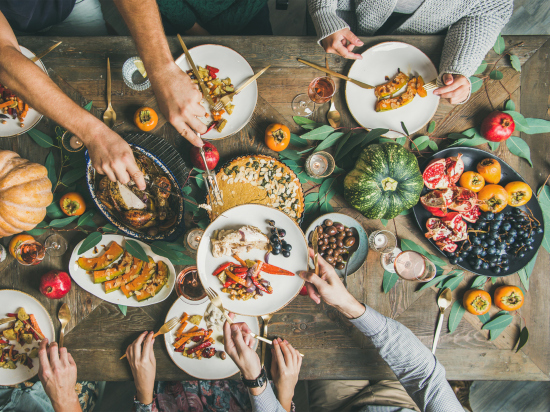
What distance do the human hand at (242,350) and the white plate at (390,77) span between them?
3.99ft

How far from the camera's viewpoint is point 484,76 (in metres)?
1.65

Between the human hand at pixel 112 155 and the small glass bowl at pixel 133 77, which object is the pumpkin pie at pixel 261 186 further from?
the small glass bowl at pixel 133 77

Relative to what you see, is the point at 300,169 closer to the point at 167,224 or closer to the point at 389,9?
the point at 167,224

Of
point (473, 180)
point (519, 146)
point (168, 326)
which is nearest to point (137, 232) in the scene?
point (168, 326)

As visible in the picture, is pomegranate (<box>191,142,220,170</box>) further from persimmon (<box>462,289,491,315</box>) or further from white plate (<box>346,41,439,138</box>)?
persimmon (<box>462,289,491,315</box>)

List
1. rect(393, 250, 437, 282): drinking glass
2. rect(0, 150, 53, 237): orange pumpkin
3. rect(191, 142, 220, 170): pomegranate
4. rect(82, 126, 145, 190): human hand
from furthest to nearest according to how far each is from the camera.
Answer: rect(393, 250, 437, 282): drinking glass, rect(191, 142, 220, 170): pomegranate, rect(0, 150, 53, 237): orange pumpkin, rect(82, 126, 145, 190): human hand

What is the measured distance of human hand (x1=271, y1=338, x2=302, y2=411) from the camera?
1568 mm

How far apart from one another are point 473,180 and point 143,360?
1.89m

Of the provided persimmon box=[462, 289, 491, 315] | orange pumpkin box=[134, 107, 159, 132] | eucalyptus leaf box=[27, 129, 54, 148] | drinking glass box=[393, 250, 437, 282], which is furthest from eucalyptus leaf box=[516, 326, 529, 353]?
eucalyptus leaf box=[27, 129, 54, 148]

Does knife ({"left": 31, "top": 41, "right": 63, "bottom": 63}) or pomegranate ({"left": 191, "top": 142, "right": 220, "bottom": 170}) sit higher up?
knife ({"left": 31, "top": 41, "right": 63, "bottom": 63})

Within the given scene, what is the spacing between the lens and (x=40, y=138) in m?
1.58

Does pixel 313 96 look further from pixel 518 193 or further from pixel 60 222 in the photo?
pixel 60 222

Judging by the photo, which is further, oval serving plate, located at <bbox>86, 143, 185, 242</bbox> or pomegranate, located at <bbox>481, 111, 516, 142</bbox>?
pomegranate, located at <bbox>481, 111, 516, 142</bbox>

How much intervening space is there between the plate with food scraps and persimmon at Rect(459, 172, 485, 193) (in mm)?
569
